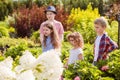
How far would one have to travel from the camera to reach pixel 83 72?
5.04 meters

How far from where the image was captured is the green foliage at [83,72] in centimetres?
506

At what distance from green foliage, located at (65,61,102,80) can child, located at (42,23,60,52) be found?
0.99 meters

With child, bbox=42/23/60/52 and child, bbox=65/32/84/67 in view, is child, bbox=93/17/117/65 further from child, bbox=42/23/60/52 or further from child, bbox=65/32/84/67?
child, bbox=42/23/60/52

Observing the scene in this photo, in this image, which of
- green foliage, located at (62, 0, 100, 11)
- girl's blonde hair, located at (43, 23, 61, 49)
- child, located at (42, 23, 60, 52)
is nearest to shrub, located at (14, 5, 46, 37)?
green foliage, located at (62, 0, 100, 11)

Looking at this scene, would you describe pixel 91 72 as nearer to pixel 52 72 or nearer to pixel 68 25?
pixel 52 72

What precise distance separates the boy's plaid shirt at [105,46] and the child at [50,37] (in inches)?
27.6

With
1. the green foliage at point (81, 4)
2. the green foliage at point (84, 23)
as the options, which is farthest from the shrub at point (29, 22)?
the green foliage at point (81, 4)

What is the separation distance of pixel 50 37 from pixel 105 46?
0.86m

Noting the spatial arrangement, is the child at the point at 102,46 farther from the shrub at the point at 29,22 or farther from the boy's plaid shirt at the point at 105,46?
the shrub at the point at 29,22

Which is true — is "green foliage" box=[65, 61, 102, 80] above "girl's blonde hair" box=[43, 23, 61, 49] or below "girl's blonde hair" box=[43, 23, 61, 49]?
below

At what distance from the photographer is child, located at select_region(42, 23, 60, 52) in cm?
619

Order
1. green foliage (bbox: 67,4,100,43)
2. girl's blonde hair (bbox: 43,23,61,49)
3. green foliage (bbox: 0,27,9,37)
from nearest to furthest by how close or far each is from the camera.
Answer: girl's blonde hair (bbox: 43,23,61,49), green foliage (bbox: 67,4,100,43), green foliage (bbox: 0,27,9,37)

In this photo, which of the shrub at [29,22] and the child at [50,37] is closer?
the child at [50,37]

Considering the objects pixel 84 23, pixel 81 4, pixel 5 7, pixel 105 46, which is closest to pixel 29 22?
pixel 84 23
